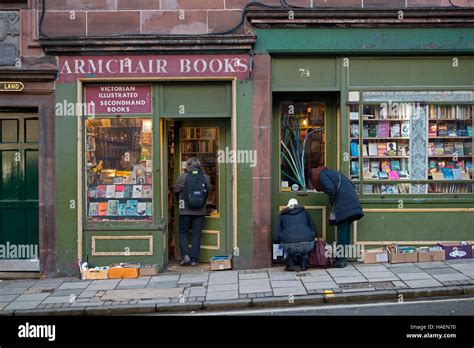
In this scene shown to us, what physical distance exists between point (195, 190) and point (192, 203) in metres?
0.25

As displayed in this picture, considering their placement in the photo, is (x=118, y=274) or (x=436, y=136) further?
(x=436, y=136)

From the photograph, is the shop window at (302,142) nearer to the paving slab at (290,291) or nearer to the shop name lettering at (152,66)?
the shop name lettering at (152,66)

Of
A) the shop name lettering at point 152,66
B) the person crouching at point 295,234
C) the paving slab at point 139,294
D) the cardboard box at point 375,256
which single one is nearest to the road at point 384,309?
the paving slab at point 139,294

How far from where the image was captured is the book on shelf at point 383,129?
35.0ft

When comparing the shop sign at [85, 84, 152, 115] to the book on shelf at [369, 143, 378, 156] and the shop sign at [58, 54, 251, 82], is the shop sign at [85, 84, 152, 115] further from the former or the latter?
the book on shelf at [369, 143, 378, 156]

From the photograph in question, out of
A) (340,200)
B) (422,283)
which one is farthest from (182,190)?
(422,283)

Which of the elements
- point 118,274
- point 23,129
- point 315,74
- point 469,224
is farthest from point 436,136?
point 23,129

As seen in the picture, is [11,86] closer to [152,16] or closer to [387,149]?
[152,16]

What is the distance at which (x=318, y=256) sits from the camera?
32.7 ft

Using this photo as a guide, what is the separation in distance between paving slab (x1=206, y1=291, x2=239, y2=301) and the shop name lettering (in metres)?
3.98

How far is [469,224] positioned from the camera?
410 inches

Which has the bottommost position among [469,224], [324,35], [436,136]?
[469,224]

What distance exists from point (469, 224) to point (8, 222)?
8497mm
